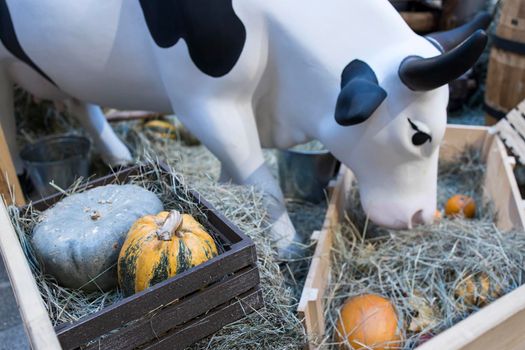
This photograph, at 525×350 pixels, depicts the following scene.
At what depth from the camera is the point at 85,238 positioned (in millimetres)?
902

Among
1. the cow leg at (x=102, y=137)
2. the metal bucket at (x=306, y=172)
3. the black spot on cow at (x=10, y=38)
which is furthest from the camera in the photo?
the cow leg at (x=102, y=137)

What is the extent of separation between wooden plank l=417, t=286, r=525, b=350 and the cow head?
0.44 m

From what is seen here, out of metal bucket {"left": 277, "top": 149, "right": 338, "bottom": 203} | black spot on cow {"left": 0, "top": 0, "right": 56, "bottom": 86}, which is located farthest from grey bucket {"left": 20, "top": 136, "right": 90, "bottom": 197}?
metal bucket {"left": 277, "top": 149, "right": 338, "bottom": 203}

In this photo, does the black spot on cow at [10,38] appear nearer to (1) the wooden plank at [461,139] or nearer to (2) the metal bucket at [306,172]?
(2) the metal bucket at [306,172]

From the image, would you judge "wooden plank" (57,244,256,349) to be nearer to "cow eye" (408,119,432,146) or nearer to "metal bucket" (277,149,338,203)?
"cow eye" (408,119,432,146)

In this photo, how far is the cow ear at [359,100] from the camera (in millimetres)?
1021

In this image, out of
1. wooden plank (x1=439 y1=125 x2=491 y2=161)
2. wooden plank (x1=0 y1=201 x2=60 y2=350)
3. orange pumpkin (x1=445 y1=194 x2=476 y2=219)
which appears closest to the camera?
wooden plank (x1=0 y1=201 x2=60 y2=350)

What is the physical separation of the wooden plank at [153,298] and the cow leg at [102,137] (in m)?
1.53

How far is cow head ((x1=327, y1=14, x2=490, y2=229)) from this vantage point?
1.02m

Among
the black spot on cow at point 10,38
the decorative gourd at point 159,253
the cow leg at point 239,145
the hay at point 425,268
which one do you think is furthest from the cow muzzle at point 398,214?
the black spot on cow at point 10,38

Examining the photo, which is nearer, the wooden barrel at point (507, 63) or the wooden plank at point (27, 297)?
the wooden plank at point (27, 297)

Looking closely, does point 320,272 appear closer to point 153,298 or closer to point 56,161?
point 153,298

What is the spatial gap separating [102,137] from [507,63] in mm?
1796

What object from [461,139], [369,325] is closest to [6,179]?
[369,325]
